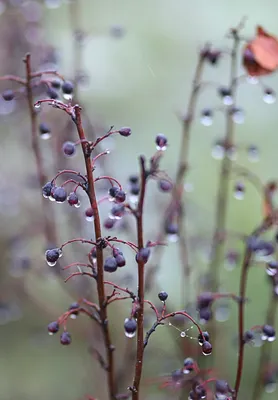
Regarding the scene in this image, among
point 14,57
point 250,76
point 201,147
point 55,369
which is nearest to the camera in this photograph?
point 250,76

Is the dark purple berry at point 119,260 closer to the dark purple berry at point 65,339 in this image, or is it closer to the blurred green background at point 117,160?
the dark purple berry at point 65,339

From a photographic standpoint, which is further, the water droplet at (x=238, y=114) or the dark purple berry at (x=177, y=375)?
the water droplet at (x=238, y=114)

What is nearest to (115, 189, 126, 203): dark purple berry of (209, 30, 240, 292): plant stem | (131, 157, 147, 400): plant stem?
(131, 157, 147, 400): plant stem

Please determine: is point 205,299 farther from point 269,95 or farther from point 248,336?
point 269,95

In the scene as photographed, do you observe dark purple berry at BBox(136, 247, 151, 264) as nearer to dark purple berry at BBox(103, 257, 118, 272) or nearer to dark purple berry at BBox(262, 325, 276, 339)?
dark purple berry at BBox(103, 257, 118, 272)

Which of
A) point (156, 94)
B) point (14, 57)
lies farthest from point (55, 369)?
point (156, 94)

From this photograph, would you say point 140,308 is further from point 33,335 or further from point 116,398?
point 33,335

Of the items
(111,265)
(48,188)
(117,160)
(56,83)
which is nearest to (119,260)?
(111,265)

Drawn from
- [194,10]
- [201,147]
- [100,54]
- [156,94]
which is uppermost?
[194,10]

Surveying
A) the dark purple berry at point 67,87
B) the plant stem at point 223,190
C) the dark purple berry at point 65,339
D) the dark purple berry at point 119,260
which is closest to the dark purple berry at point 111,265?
the dark purple berry at point 119,260
